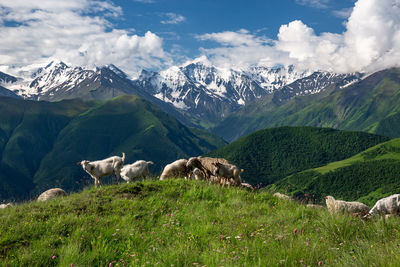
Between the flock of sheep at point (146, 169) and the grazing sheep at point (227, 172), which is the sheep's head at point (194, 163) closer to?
the flock of sheep at point (146, 169)

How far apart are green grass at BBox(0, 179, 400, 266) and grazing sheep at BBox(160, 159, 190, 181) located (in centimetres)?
592

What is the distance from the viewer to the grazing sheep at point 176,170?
1754 cm

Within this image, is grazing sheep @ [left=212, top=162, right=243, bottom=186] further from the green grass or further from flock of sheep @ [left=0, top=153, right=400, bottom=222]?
the green grass

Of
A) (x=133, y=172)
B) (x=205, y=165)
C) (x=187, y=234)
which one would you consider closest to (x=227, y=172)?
(x=205, y=165)

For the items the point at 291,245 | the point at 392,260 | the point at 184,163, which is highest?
the point at 392,260

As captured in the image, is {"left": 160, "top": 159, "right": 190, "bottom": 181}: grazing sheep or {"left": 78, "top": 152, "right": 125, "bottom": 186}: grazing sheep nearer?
{"left": 78, "top": 152, "right": 125, "bottom": 186}: grazing sheep

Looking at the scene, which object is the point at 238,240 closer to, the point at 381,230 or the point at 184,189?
the point at 381,230

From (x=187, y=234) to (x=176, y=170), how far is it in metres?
10.3

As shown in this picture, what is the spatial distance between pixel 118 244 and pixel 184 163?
11184mm

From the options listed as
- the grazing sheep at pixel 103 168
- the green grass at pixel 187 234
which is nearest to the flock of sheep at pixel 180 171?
the grazing sheep at pixel 103 168

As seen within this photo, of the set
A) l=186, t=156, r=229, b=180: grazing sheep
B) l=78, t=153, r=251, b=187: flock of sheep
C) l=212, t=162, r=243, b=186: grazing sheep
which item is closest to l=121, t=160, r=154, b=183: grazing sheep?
l=78, t=153, r=251, b=187: flock of sheep

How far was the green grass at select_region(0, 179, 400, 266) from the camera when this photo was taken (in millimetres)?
5684

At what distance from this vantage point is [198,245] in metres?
7.20

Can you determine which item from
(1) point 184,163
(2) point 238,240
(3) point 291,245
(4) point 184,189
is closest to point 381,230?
(3) point 291,245
